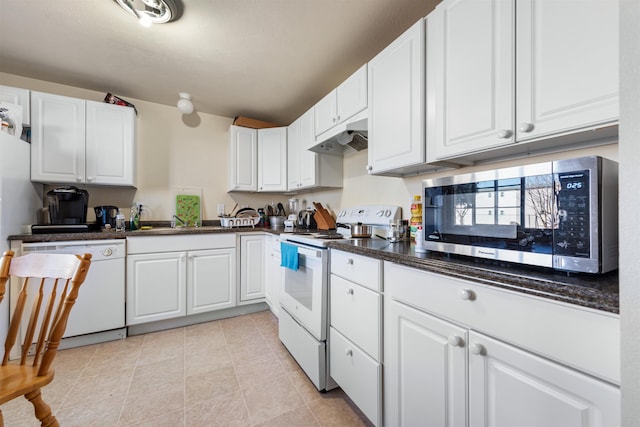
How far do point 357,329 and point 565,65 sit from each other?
1.36 meters

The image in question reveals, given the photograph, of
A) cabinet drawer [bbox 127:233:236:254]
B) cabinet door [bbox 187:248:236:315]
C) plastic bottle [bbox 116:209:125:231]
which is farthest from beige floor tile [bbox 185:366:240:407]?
plastic bottle [bbox 116:209:125:231]

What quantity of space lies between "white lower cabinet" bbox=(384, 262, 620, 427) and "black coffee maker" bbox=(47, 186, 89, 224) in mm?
2700

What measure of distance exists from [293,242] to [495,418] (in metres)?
1.42

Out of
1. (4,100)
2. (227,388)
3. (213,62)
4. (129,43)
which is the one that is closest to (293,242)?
(227,388)

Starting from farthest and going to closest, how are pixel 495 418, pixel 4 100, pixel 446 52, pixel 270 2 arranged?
1. pixel 4 100
2. pixel 270 2
3. pixel 446 52
4. pixel 495 418

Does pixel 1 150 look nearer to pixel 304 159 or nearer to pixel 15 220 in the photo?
pixel 15 220

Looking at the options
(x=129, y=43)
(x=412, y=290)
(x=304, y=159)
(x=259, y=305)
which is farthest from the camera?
(x=259, y=305)

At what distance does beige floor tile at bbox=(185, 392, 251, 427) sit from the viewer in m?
1.32

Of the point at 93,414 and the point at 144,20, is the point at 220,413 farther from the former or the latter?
the point at 144,20

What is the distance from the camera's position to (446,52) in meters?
1.20

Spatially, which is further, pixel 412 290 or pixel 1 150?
pixel 1 150

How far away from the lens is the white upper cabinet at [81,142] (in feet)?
7.13

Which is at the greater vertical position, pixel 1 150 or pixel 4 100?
pixel 4 100

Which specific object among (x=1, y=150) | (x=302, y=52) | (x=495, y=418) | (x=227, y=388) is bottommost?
(x=227, y=388)
